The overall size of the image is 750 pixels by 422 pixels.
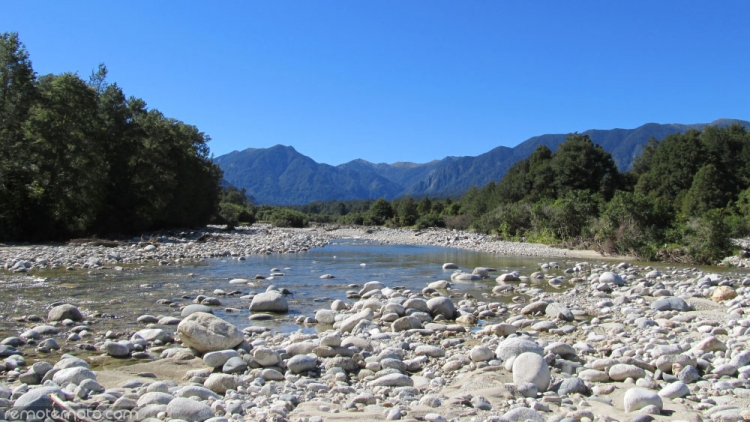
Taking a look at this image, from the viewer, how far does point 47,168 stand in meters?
25.7

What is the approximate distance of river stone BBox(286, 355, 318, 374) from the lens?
585 centimetres

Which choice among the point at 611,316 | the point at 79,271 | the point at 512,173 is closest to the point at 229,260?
the point at 79,271

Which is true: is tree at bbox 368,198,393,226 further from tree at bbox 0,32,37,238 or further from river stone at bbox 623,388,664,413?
river stone at bbox 623,388,664,413

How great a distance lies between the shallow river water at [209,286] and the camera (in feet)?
30.7

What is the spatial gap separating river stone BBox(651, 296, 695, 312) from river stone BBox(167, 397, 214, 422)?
29.2ft

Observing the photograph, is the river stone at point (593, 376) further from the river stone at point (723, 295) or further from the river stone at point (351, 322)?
the river stone at point (723, 295)

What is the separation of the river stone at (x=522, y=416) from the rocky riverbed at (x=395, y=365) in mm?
16

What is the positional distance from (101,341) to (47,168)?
2321cm

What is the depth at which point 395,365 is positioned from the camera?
6.00 m

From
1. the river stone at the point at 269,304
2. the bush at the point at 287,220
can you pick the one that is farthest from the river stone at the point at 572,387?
the bush at the point at 287,220

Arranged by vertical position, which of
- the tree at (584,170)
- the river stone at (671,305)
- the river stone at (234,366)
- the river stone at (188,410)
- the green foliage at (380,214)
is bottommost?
the river stone at (671,305)

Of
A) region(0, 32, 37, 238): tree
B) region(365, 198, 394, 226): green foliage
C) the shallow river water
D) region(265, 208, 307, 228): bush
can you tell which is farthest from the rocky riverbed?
region(365, 198, 394, 226): green foliage

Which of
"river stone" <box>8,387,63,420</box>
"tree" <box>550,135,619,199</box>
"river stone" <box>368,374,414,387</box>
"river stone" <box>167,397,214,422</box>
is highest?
"tree" <box>550,135,619,199</box>

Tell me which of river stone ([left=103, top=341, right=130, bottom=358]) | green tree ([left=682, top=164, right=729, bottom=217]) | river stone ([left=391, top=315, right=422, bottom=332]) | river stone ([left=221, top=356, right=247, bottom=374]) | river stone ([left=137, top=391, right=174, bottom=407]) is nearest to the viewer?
river stone ([left=137, top=391, right=174, bottom=407])
